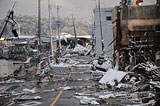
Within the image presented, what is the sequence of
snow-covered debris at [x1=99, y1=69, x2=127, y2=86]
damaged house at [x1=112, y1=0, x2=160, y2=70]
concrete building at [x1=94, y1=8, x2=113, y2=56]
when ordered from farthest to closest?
concrete building at [x1=94, y1=8, x2=113, y2=56] < damaged house at [x1=112, y1=0, x2=160, y2=70] < snow-covered debris at [x1=99, y1=69, x2=127, y2=86]

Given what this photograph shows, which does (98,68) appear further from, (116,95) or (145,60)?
(116,95)

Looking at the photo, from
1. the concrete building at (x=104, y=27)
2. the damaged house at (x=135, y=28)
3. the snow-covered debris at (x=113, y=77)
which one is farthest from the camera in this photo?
the concrete building at (x=104, y=27)

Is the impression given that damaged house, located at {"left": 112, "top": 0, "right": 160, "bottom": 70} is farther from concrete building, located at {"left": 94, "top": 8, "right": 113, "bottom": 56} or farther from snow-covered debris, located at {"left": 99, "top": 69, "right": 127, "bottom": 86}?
concrete building, located at {"left": 94, "top": 8, "right": 113, "bottom": 56}

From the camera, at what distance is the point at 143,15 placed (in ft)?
72.6

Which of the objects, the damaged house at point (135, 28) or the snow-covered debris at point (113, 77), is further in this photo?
the damaged house at point (135, 28)

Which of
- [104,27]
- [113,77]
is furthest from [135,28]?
[104,27]

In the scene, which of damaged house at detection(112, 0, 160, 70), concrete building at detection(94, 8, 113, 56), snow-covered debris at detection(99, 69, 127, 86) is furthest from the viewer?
concrete building at detection(94, 8, 113, 56)

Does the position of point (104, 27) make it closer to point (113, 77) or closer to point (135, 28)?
point (135, 28)

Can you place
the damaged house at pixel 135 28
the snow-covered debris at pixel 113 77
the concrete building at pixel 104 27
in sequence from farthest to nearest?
the concrete building at pixel 104 27, the damaged house at pixel 135 28, the snow-covered debris at pixel 113 77

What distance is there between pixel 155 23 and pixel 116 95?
12.1 m

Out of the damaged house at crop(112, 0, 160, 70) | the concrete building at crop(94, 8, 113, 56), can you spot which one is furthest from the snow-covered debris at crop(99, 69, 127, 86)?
the concrete building at crop(94, 8, 113, 56)

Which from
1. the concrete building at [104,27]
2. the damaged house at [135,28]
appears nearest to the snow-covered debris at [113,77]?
the damaged house at [135,28]

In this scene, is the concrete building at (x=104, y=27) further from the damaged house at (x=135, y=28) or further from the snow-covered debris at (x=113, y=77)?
the snow-covered debris at (x=113, y=77)

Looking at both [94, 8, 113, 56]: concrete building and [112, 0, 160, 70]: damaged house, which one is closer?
[112, 0, 160, 70]: damaged house
